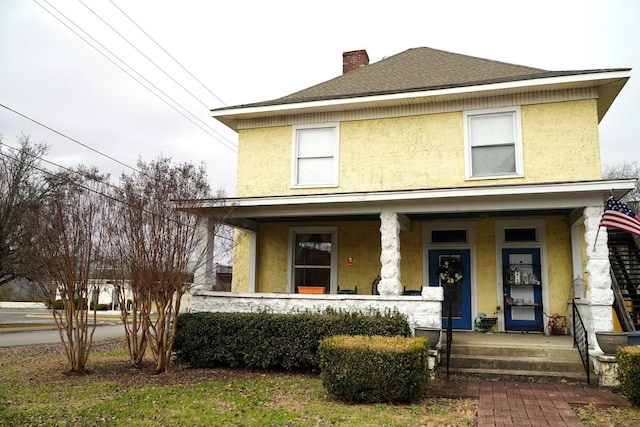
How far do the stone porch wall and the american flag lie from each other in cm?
312

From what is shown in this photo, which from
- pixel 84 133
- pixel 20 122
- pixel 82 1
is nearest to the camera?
pixel 82 1

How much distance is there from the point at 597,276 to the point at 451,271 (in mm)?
3443

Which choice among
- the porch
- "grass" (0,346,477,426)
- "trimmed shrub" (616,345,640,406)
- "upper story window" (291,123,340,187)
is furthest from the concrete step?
"upper story window" (291,123,340,187)

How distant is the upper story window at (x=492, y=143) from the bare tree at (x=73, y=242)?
25.0 feet

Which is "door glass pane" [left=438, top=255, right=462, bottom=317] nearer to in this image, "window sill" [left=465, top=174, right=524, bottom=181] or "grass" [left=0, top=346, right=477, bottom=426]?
"window sill" [left=465, top=174, right=524, bottom=181]

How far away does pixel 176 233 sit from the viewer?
883 cm

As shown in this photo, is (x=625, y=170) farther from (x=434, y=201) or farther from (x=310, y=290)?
(x=310, y=290)

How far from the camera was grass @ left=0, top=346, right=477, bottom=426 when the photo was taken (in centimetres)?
586

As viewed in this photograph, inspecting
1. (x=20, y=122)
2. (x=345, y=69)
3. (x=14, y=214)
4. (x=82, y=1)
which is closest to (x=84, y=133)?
(x=20, y=122)

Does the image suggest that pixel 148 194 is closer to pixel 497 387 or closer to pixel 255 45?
pixel 497 387

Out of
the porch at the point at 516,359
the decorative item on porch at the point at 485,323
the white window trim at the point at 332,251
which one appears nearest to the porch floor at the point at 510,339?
the porch at the point at 516,359

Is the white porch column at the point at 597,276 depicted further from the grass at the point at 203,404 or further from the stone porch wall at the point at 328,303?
the stone porch wall at the point at 328,303

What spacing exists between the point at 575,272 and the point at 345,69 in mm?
8856

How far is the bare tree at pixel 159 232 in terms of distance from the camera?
8734 millimetres
